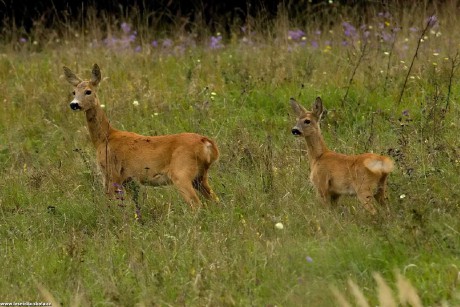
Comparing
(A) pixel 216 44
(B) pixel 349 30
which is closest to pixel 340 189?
(B) pixel 349 30

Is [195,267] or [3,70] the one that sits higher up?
[195,267]

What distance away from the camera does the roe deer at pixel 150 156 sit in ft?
28.0

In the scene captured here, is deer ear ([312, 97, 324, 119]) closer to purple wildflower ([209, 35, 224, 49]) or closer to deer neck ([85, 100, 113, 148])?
deer neck ([85, 100, 113, 148])

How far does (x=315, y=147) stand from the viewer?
845cm

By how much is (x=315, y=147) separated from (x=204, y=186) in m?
0.98

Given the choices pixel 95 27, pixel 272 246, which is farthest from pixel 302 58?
pixel 272 246

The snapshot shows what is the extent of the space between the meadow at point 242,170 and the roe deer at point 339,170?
0.51 feet

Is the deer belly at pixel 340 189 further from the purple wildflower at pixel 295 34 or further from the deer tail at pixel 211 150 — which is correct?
the purple wildflower at pixel 295 34

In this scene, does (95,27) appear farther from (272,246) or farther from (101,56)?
(272,246)

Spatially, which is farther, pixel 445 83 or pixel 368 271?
pixel 445 83

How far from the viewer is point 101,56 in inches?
500

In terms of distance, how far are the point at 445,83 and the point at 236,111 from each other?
210 centimetres

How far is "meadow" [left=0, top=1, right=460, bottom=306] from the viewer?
20.2ft

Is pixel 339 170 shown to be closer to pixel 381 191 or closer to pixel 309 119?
pixel 381 191
